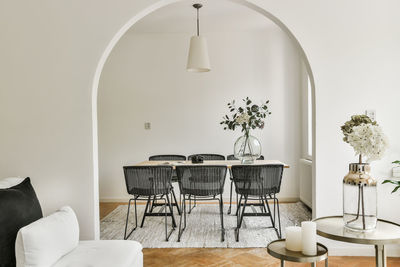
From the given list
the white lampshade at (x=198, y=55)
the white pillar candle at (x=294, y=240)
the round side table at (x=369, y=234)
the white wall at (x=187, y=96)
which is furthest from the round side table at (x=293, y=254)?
the white wall at (x=187, y=96)

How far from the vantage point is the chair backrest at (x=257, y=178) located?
3.94m

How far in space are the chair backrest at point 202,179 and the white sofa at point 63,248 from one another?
1.47m

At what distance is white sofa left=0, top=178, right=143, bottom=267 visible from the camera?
2.06 metres

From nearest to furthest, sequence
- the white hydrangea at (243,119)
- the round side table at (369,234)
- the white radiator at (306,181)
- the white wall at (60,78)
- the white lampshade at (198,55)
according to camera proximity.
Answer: the round side table at (369,234), the white wall at (60,78), the white hydrangea at (243,119), the white lampshade at (198,55), the white radiator at (306,181)

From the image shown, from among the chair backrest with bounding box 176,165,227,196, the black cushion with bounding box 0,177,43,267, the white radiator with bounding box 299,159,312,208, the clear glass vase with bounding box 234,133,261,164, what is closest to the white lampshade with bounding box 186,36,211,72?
the clear glass vase with bounding box 234,133,261,164

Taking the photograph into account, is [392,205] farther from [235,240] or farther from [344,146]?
[235,240]

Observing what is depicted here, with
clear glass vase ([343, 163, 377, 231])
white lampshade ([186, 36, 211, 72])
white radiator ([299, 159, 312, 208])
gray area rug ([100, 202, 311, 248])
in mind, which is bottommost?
gray area rug ([100, 202, 311, 248])

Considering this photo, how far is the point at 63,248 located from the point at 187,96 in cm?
422

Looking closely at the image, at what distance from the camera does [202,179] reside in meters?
4.01

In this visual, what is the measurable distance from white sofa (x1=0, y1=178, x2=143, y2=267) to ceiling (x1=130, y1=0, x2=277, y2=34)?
3.41 m

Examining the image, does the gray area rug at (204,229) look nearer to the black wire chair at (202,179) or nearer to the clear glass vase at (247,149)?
the black wire chair at (202,179)

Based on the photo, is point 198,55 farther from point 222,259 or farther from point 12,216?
point 12,216

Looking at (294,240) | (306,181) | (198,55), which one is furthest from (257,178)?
(294,240)

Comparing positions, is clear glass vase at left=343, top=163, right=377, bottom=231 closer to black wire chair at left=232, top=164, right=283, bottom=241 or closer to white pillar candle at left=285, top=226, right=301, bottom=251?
white pillar candle at left=285, top=226, right=301, bottom=251
